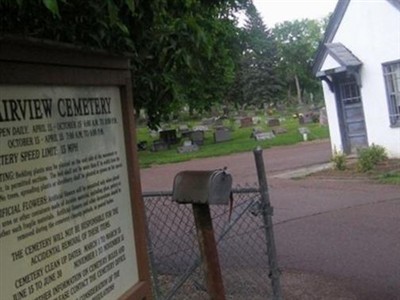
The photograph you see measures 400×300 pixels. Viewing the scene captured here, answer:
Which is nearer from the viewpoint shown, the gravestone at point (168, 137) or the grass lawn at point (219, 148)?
the grass lawn at point (219, 148)

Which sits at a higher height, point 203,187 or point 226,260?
point 203,187

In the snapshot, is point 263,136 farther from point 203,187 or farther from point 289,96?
point 289,96

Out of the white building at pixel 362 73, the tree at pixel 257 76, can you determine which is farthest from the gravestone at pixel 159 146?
the tree at pixel 257 76

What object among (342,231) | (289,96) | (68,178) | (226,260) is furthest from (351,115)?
(289,96)

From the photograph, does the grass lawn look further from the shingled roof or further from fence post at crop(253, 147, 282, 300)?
fence post at crop(253, 147, 282, 300)

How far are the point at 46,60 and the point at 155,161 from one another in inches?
997

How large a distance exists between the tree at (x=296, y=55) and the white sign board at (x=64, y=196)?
8213 cm

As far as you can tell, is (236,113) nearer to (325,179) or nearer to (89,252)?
(325,179)

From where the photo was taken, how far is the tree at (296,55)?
90.1 m

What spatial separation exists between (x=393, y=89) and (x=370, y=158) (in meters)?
2.64

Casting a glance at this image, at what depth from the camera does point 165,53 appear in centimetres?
336

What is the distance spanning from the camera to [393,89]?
1770 cm

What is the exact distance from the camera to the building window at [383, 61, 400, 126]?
692 inches

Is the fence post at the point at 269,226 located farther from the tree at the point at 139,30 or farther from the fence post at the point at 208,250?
the fence post at the point at 208,250
